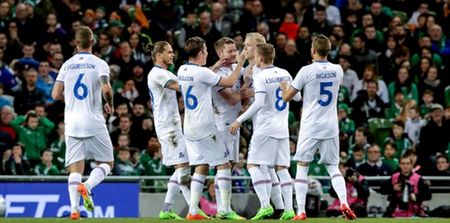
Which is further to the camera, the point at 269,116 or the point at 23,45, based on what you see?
the point at 23,45

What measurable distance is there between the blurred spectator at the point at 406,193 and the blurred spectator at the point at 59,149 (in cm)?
594

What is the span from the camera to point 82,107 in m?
22.0

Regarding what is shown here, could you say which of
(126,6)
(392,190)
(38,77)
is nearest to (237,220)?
(392,190)

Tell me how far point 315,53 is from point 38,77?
9.93m

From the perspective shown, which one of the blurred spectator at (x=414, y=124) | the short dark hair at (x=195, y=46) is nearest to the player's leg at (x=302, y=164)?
the short dark hair at (x=195, y=46)

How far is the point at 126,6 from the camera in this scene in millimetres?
33750

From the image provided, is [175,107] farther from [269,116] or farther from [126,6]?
[126,6]

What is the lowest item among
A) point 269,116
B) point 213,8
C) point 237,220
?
point 237,220

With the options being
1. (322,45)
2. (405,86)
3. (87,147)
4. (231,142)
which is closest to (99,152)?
(87,147)

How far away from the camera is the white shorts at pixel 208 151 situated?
22.3 meters

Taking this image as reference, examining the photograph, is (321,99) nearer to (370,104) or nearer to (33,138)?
(33,138)

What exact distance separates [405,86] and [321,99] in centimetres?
982

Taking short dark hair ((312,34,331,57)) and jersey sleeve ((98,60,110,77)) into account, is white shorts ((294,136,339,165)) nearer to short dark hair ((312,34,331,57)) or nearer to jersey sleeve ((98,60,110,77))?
short dark hair ((312,34,331,57))

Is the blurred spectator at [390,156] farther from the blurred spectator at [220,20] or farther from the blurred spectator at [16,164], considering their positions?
the blurred spectator at [16,164]
